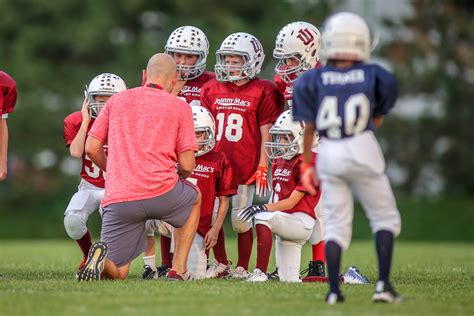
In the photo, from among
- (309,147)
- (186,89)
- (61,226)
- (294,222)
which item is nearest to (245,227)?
(294,222)

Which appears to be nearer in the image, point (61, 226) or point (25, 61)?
point (61, 226)

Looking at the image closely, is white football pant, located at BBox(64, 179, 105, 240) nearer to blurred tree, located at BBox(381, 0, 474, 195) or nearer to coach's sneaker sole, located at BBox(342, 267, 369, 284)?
coach's sneaker sole, located at BBox(342, 267, 369, 284)

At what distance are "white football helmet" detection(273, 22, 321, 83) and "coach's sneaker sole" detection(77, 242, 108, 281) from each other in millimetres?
2412

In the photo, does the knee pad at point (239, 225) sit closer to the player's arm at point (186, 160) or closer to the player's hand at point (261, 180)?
the player's hand at point (261, 180)

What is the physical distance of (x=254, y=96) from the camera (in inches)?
416

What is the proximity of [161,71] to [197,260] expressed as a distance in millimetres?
1714

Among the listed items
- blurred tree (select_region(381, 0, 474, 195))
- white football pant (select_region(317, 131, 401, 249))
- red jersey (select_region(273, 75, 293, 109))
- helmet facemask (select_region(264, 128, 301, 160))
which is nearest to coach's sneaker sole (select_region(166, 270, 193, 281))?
helmet facemask (select_region(264, 128, 301, 160))

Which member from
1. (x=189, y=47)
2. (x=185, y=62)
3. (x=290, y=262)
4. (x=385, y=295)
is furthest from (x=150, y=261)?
(x=385, y=295)

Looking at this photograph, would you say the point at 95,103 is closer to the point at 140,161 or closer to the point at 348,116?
the point at 140,161

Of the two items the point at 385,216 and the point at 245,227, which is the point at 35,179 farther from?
the point at 385,216

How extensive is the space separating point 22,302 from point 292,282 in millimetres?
2396

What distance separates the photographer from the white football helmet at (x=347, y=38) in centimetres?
780

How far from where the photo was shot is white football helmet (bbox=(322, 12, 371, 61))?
7.80m

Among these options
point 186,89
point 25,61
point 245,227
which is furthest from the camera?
point 25,61
